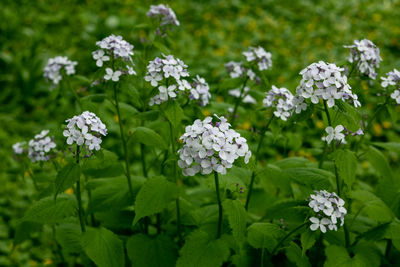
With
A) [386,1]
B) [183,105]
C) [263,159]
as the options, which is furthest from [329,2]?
[183,105]

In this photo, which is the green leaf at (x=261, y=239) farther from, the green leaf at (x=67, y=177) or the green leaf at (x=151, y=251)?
the green leaf at (x=67, y=177)

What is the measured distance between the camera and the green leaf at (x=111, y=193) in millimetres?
2961

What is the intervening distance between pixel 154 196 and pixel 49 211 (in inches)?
29.7

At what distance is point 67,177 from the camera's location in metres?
2.31

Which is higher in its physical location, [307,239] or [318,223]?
[318,223]

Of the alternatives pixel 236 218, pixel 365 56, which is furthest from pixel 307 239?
pixel 365 56

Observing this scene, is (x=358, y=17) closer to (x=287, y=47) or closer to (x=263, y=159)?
(x=287, y=47)

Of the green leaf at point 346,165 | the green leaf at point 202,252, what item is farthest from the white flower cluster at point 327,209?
the green leaf at point 202,252

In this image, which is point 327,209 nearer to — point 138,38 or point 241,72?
point 241,72

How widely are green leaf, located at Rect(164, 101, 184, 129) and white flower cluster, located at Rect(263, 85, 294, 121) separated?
684 mm

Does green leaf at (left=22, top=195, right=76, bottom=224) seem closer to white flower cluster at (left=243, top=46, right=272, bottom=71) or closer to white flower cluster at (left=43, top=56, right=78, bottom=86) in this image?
white flower cluster at (left=43, top=56, right=78, bottom=86)

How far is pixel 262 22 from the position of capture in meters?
9.23

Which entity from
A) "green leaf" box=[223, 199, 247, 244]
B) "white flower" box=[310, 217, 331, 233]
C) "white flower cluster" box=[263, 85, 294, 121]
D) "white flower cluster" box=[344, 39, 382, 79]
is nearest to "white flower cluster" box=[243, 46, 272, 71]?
"white flower cluster" box=[263, 85, 294, 121]

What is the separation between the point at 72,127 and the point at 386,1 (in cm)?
1061
